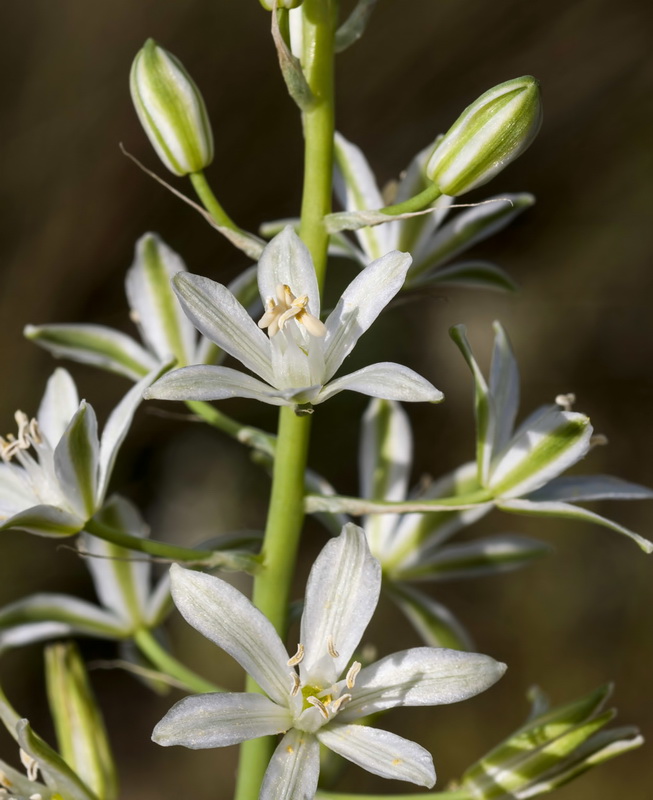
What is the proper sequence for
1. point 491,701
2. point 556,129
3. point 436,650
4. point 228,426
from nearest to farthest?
point 436,650 → point 228,426 → point 491,701 → point 556,129

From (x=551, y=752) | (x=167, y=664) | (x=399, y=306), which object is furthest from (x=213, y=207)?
(x=399, y=306)

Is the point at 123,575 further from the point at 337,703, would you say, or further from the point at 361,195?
the point at 361,195

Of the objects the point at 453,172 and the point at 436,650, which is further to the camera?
the point at 453,172

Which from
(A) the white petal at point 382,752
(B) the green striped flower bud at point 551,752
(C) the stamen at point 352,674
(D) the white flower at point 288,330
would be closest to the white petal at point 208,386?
(D) the white flower at point 288,330

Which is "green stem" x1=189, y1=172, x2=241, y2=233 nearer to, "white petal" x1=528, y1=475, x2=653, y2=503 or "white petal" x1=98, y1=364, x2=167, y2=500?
"white petal" x1=98, y1=364, x2=167, y2=500

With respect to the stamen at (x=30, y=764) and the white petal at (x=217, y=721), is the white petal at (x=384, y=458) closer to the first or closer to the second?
the white petal at (x=217, y=721)

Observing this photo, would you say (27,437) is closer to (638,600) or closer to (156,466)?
(156,466)

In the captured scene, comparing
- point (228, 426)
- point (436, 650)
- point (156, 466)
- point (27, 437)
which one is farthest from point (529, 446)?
point (156, 466)

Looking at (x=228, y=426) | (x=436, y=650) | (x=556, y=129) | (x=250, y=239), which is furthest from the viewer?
(x=556, y=129)
